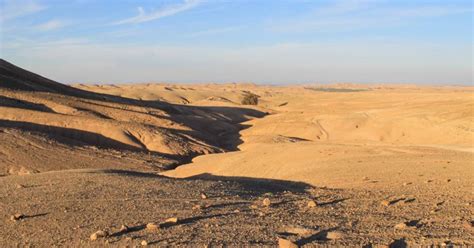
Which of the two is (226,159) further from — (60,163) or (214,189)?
(214,189)

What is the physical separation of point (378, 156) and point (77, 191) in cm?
904

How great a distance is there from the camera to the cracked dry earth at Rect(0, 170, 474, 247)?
5.98m

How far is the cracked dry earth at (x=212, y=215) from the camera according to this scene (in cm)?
598

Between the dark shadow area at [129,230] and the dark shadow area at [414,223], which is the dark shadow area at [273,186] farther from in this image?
the dark shadow area at [129,230]

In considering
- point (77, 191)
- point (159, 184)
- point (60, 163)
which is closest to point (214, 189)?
point (159, 184)

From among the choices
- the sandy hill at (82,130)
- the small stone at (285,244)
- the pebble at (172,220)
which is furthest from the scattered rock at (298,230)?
the sandy hill at (82,130)

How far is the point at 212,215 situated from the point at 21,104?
2156 centimetres

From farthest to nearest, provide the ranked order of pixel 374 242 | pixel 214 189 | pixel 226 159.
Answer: pixel 226 159
pixel 214 189
pixel 374 242

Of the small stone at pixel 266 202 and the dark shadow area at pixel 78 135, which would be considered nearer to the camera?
the small stone at pixel 266 202

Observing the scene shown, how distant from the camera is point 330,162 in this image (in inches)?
552

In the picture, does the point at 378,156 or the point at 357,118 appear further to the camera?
the point at 357,118

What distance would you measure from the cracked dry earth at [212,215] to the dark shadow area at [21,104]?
16444 mm

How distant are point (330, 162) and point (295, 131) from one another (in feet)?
54.7

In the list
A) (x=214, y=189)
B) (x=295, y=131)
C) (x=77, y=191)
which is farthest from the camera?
(x=295, y=131)
